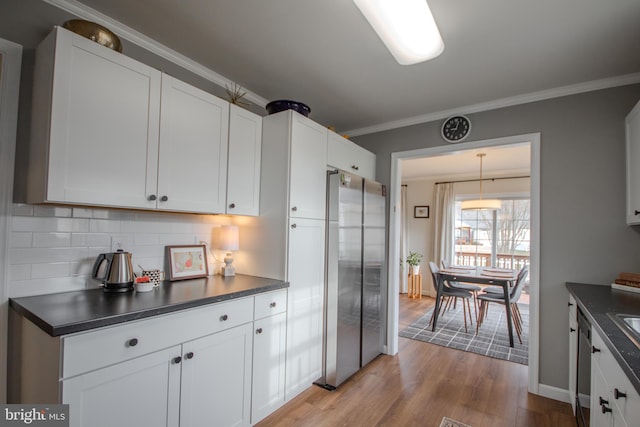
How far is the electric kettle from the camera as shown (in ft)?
5.53

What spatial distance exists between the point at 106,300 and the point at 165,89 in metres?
1.19

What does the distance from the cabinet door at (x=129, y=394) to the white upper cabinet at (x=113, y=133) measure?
788 mm

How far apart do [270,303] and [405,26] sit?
178 cm

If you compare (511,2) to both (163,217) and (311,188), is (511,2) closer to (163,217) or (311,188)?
(311,188)

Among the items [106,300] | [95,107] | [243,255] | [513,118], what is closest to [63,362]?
[106,300]

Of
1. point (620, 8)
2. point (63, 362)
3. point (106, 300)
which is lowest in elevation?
point (63, 362)

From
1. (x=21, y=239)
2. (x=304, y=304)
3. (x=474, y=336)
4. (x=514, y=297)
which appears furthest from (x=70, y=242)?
(x=514, y=297)

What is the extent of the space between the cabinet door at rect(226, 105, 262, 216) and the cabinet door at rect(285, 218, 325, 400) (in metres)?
0.38

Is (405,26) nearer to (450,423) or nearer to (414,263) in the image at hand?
(450,423)

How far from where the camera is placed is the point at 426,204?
6504mm

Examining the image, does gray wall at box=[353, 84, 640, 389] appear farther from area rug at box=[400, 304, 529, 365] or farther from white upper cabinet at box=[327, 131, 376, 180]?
white upper cabinet at box=[327, 131, 376, 180]

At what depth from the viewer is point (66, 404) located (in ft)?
3.77

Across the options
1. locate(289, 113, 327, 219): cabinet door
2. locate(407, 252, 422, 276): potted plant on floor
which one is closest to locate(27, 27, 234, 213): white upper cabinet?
locate(289, 113, 327, 219): cabinet door

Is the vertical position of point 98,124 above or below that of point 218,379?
above
